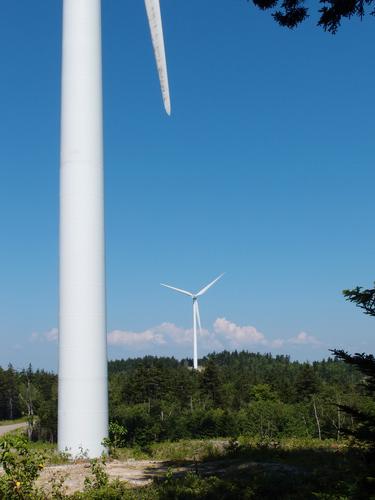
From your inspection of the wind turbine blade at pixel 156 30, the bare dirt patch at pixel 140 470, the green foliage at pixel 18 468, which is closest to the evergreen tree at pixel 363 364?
the green foliage at pixel 18 468

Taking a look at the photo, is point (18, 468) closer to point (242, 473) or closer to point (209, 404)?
point (242, 473)

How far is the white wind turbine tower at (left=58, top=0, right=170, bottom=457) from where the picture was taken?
62.5 ft

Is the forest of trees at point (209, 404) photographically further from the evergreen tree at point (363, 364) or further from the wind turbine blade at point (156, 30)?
the evergreen tree at point (363, 364)

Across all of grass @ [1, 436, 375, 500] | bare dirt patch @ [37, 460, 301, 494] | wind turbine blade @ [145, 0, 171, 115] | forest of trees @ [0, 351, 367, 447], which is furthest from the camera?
forest of trees @ [0, 351, 367, 447]

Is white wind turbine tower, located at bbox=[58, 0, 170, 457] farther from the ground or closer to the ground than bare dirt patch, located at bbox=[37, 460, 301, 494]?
farther from the ground

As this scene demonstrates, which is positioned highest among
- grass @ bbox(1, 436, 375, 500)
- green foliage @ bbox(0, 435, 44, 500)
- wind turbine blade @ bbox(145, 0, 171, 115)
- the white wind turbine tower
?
wind turbine blade @ bbox(145, 0, 171, 115)

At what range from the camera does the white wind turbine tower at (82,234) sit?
19.0 meters

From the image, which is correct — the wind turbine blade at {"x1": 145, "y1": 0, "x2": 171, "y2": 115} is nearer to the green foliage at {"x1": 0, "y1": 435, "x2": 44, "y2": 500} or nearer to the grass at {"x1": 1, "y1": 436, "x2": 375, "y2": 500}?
the grass at {"x1": 1, "y1": 436, "x2": 375, "y2": 500}

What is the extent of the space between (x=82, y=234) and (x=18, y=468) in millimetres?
10670

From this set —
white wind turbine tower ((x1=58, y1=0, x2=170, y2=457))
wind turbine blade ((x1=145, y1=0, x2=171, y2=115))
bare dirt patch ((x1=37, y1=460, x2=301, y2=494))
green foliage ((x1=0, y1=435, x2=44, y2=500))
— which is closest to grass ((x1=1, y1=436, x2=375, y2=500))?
bare dirt patch ((x1=37, y1=460, x2=301, y2=494))

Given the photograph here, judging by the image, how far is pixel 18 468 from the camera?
1009cm

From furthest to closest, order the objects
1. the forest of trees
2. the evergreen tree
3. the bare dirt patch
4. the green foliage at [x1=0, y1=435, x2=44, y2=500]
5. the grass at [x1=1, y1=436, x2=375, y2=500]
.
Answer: the forest of trees, the bare dirt patch, the grass at [x1=1, y1=436, x2=375, y2=500], the green foliage at [x1=0, y1=435, x2=44, y2=500], the evergreen tree

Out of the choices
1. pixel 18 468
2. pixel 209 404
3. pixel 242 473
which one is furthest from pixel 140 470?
pixel 209 404

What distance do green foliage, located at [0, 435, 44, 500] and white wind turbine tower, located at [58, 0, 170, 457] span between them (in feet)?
29.3
